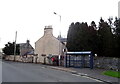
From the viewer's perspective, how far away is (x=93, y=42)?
41250 millimetres

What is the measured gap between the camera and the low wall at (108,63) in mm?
30336

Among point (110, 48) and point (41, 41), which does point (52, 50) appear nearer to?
point (41, 41)

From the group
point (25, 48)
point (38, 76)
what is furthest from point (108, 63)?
point (25, 48)

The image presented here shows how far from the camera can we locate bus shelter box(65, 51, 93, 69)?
32.2 meters

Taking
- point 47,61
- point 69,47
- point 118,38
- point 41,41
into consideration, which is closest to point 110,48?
point 118,38

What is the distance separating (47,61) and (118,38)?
667 inches

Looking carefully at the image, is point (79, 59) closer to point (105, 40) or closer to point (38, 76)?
point (105, 40)

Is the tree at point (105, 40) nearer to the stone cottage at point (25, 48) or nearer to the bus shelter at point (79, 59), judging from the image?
the bus shelter at point (79, 59)

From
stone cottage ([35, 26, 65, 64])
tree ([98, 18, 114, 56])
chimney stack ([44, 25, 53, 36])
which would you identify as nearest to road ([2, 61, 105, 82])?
tree ([98, 18, 114, 56])

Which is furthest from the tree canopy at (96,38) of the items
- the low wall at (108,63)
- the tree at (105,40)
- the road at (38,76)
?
the road at (38,76)

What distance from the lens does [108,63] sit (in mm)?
31859

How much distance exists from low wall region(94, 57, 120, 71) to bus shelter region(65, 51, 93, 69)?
1.76 m

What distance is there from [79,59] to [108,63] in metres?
4.50

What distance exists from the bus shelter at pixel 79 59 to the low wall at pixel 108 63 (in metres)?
1.76
